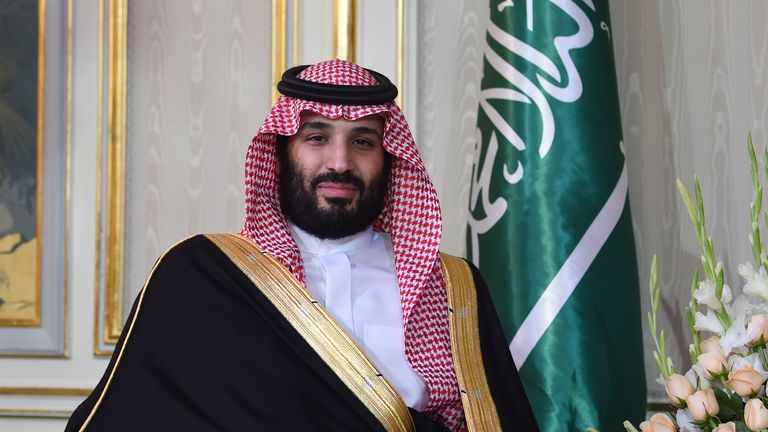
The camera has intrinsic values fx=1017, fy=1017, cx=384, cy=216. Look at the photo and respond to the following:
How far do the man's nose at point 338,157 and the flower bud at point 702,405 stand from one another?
3.67ft

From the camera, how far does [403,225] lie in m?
2.26

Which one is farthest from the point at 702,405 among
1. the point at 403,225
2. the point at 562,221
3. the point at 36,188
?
the point at 36,188

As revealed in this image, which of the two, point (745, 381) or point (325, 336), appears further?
point (325, 336)

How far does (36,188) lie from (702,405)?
8.54ft

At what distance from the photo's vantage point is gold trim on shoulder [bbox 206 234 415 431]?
1.90m

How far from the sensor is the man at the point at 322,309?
185 cm

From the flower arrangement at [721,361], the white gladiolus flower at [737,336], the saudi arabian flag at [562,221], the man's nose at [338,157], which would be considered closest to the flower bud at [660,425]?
the flower arrangement at [721,361]

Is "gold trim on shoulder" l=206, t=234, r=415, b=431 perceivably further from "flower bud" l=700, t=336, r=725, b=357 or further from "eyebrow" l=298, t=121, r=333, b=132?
"flower bud" l=700, t=336, r=725, b=357

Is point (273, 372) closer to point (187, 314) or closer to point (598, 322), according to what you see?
point (187, 314)

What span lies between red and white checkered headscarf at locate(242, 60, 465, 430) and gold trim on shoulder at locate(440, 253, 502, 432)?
0.10ft

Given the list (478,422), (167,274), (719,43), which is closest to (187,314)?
(167,274)

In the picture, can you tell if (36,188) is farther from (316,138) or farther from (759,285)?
(759,285)

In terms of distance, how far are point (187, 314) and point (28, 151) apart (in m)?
1.56

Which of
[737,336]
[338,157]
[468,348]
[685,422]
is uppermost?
[338,157]
